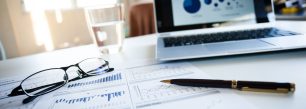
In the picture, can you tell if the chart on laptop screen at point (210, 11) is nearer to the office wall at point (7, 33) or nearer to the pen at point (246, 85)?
the pen at point (246, 85)

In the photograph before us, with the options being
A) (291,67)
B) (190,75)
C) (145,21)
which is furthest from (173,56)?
(145,21)

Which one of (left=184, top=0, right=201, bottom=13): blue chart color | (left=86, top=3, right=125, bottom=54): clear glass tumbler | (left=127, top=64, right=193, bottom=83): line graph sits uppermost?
(left=184, top=0, right=201, bottom=13): blue chart color

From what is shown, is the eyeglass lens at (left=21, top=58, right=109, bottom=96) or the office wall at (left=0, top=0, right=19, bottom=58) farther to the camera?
the office wall at (left=0, top=0, right=19, bottom=58)

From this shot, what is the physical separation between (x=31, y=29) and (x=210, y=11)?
9.25 ft

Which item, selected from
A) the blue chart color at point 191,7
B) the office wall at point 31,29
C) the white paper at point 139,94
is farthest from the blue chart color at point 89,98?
the office wall at point 31,29

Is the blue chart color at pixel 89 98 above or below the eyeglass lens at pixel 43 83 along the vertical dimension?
below

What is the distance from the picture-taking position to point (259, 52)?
0.44 metres

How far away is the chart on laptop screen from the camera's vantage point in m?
0.68

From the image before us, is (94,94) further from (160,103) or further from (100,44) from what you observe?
(100,44)

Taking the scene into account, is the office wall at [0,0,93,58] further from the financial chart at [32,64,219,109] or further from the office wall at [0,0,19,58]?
the financial chart at [32,64,219,109]

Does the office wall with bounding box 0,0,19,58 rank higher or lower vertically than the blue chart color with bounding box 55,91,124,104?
higher

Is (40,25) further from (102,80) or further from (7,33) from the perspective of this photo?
(102,80)

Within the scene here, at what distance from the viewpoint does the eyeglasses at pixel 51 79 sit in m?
0.36

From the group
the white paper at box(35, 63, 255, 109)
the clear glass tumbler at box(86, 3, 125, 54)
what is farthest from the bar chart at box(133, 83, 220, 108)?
the clear glass tumbler at box(86, 3, 125, 54)
